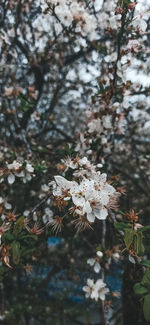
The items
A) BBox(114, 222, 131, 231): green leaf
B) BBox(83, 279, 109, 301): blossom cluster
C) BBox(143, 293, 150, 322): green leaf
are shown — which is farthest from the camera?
BBox(83, 279, 109, 301): blossom cluster

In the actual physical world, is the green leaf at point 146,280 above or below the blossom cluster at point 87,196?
below

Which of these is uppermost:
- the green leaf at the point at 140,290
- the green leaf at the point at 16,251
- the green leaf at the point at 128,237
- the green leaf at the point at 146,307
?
the green leaf at the point at 128,237

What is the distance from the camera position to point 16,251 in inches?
56.4

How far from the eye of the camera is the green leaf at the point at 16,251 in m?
1.42

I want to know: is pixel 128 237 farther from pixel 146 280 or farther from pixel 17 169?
pixel 17 169

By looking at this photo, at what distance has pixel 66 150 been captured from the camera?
1.99 m

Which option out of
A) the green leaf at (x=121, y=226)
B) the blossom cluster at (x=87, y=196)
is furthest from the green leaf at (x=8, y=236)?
Answer: the green leaf at (x=121, y=226)

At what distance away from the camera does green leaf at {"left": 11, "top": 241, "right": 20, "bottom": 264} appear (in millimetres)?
1423

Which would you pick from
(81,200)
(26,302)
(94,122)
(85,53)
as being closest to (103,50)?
(94,122)

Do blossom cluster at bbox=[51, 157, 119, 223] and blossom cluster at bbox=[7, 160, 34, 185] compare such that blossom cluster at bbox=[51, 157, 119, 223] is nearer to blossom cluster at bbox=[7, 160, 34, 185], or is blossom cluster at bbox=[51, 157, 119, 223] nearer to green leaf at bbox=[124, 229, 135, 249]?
green leaf at bbox=[124, 229, 135, 249]

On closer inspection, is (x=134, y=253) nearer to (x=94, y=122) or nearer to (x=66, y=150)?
(x=66, y=150)

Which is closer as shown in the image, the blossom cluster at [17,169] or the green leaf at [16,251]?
the green leaf at [16,251]

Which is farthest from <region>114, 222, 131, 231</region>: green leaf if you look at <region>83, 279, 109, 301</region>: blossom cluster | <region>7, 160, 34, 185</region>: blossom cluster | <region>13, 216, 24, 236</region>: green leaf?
<region>7, 160, 34, 185</region>: blossom cluster

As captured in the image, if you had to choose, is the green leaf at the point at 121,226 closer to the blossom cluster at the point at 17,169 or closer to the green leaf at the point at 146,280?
the green leaf at the point at 146,280
